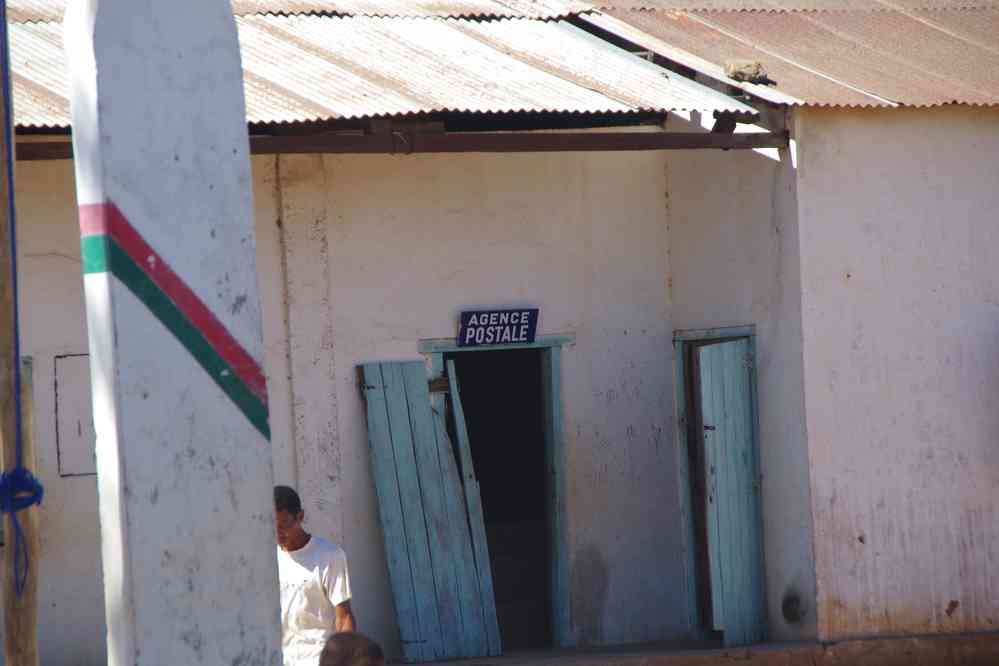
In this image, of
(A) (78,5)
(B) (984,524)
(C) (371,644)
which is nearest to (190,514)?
(A) (78,5)

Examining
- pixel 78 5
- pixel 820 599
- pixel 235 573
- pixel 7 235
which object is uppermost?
pixel 78 5

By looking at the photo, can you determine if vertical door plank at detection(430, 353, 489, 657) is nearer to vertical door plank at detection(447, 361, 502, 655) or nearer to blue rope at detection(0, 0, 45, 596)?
vertical door plank at detection(447, 361, 502, 655)

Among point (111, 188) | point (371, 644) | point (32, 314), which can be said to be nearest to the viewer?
point (111, 188)

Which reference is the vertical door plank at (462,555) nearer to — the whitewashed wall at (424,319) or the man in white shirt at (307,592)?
the whitewashed wall at (424,319)

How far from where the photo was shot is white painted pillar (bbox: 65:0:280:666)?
3.46 meters

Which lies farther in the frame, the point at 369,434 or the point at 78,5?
the point at 369,434

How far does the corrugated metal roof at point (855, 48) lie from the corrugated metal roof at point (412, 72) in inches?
18.6

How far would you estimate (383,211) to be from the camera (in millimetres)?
9805

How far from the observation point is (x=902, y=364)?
9.45 meters

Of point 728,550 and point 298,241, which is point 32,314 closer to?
point 298,241

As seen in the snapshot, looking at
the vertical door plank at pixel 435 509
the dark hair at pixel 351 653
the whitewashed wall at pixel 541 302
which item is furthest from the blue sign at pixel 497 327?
the dark hair at pixel 351 653

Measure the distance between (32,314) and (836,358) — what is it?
445 cm

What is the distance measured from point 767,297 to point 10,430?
21.0ft

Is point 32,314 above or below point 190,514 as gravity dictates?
above
